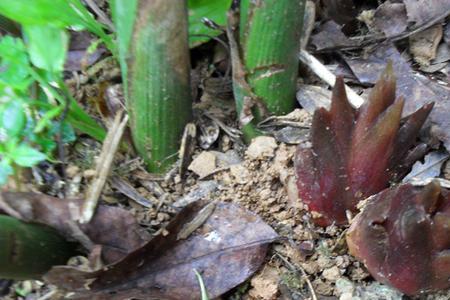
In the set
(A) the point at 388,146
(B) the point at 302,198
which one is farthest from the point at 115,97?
(A) the point at 388,146

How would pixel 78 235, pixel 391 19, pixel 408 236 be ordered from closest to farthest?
pixel 408 236 < pixel 78 235 < pixel 391 19

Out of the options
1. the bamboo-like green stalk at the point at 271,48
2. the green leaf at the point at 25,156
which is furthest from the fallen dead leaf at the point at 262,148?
the green leaf at the point at 25,156

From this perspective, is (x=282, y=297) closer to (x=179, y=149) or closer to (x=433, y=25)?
(x=179, y=149)

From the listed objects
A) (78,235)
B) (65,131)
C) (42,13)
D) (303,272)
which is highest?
(42,13)

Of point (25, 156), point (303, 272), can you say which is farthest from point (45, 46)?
point (303, 272)

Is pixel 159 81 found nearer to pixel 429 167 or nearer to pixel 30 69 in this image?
pixel 30 69

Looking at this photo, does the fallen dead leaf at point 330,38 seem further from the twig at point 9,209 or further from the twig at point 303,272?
the twig at point 9,209
